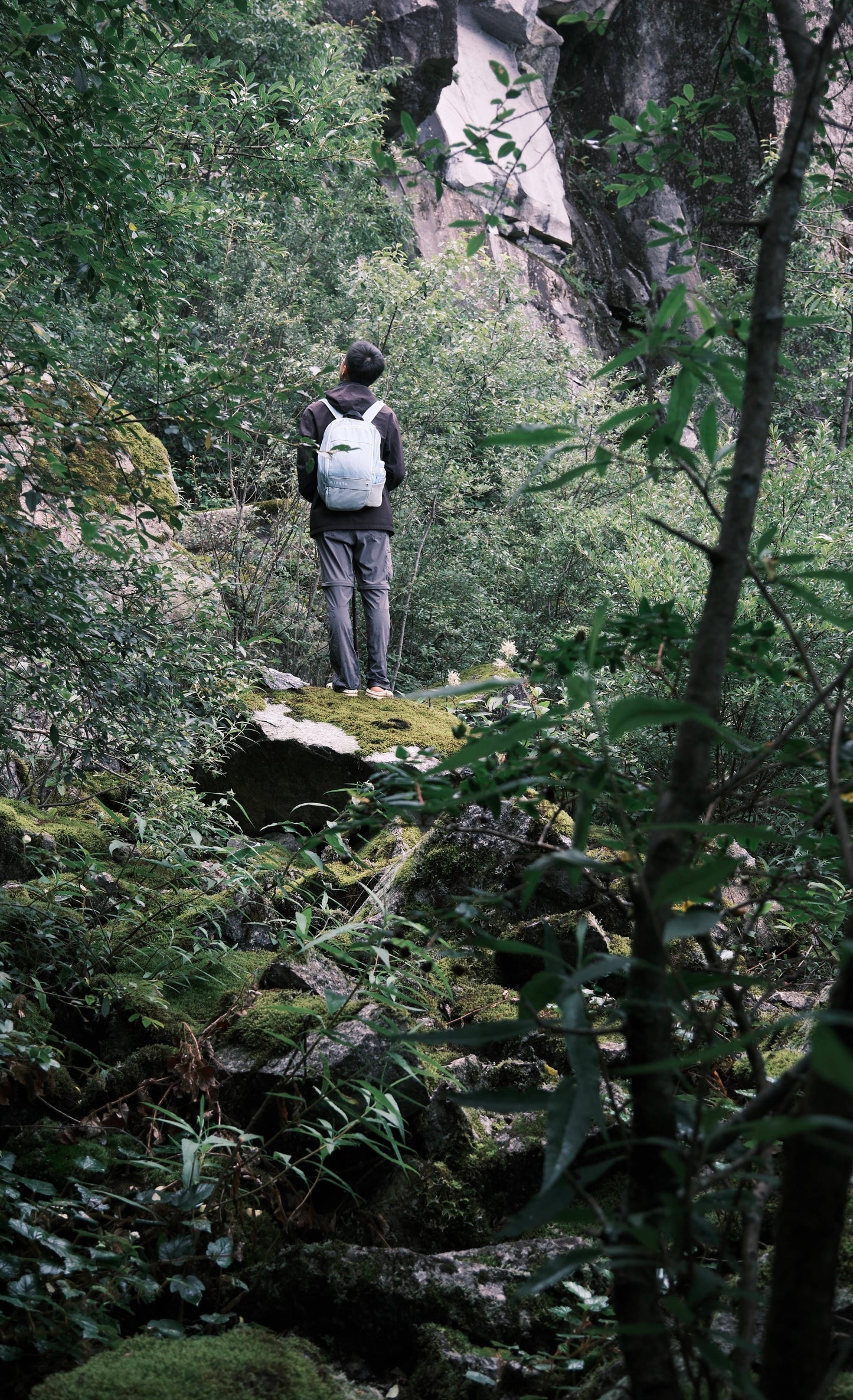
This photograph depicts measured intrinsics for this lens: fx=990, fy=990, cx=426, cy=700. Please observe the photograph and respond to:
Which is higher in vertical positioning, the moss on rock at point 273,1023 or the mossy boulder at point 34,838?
the mossy boulder at point 34,838

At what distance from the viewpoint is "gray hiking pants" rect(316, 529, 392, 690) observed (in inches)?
267

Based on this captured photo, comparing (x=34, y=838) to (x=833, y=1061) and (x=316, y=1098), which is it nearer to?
(x=316, y=1098)

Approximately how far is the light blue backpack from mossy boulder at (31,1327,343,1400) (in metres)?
5.31

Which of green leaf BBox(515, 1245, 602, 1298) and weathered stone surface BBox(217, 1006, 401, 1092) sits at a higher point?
green leaf BBox(515, 1245, 602, 1298)

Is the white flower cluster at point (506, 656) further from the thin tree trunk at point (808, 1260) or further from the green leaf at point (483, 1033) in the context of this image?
the thin tree trunk at point (808, 1260)

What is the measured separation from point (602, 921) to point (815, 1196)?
298 cm

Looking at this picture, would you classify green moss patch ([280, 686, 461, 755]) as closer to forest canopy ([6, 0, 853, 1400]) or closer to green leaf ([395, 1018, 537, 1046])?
forest canopy ([6, 0, 853, 1400])

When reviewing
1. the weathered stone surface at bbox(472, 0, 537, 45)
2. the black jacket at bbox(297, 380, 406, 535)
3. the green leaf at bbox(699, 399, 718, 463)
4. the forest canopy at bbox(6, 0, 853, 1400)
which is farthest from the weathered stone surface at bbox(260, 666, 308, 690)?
the weathered stone surface at bbox(472, 0, 537, 45)

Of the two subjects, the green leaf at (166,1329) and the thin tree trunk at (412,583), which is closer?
the green leaf at (166,1329)

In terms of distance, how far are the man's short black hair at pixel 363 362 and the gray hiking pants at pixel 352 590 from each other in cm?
108

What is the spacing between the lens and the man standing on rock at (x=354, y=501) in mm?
6586

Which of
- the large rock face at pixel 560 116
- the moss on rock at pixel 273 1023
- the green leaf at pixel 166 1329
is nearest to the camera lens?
the green leaf at pixel 166 1329

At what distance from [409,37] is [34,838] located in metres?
16.4

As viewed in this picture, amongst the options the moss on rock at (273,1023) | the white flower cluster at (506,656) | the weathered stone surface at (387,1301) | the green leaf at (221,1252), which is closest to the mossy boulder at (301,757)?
the white flower cluster at (506,656)
